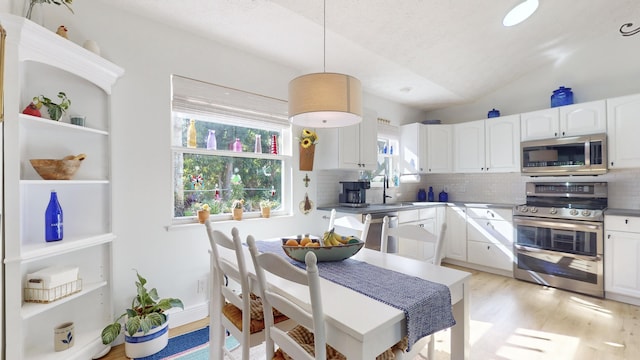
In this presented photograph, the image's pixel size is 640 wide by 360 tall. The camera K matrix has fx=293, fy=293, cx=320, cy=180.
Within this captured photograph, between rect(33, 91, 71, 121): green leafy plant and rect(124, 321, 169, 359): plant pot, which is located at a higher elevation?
rect(33, 91, 71, 121): green leafy plant

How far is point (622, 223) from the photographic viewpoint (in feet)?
9.52

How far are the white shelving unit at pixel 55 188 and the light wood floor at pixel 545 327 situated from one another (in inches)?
16.4

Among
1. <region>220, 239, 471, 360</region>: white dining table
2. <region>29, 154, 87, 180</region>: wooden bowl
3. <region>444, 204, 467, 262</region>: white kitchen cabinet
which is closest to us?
<region>220, 239, 471, 360</region>: white dining table

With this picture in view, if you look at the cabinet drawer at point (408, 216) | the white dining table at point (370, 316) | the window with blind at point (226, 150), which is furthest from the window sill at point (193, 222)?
the cabinet drawer at point (408, 216)

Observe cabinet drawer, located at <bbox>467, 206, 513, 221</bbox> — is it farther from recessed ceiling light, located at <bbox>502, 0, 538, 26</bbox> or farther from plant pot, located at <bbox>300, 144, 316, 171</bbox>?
plant pot, located at <bbox>300, 144, 316, 171</bbox>

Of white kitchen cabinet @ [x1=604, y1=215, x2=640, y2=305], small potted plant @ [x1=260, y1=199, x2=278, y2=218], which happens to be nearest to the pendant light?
small potted plant @ [x1=260, y1=199, x2=278, y2=218]

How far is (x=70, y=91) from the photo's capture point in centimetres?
193

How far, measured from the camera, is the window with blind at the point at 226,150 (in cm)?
253

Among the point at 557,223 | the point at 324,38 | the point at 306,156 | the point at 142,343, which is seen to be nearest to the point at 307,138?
the point at 306,156

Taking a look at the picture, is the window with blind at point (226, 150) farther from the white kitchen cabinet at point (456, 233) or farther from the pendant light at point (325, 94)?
the white kitchen cabinet at point (456, 233)

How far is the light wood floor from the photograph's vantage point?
206 centimetres

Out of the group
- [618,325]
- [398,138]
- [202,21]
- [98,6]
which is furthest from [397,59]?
[618,325]

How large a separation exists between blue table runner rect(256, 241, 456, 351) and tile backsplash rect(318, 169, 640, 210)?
2152 millimetres

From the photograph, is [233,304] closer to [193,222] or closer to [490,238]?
[193,222]
